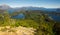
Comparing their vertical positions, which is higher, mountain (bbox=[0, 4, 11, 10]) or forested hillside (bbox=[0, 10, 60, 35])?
mountain (bbox=[0, 4, 11, 10])

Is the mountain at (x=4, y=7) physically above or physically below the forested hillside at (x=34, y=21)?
above

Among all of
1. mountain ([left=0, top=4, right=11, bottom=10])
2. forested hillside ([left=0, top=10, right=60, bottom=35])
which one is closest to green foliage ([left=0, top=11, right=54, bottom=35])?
forested hillside ([left=0, top=10, right=60, bottom=35])

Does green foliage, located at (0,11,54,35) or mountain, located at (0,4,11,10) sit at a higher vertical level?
mountain, located at (0,4,11,10)

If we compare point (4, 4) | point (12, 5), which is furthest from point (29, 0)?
point (4, 4)

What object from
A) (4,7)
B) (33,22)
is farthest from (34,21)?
(4,7)

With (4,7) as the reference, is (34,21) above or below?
below

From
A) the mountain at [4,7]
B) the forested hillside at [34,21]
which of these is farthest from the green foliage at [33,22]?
the mountain at [4,7]

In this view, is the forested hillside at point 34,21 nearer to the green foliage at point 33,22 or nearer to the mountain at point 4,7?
→ the green foliage at point 33,22

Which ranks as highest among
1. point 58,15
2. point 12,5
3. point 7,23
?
point 12,5

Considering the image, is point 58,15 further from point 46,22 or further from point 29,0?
point 29,0

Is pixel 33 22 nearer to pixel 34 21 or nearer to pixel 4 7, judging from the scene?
pixel 34 21

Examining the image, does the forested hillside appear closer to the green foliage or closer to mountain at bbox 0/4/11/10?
the green foliage
